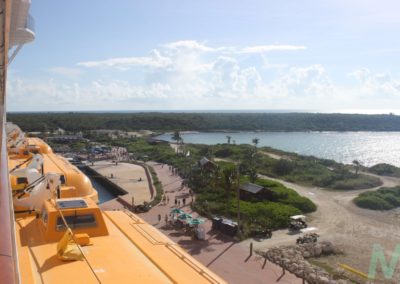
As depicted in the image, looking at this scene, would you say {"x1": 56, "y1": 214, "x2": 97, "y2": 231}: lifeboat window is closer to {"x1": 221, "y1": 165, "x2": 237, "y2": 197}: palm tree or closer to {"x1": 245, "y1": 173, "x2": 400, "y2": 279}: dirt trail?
{"x1": 245, "y1": 173, "x2": 400, "y2": 279}: dirt trail

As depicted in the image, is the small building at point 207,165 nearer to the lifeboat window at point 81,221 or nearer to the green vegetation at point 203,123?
the lifeboat window at point 81,221

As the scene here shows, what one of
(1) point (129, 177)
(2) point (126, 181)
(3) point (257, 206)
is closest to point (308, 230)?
(3) point (257, 206)

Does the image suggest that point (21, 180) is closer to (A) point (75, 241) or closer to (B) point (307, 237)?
(A) point (75, 241)

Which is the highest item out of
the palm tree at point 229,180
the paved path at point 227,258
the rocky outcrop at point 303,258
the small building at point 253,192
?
the palm tree at point 229,180

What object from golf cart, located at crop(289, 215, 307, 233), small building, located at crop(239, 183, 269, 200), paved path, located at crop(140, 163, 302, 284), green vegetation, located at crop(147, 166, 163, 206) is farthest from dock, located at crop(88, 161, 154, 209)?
golf cart, located at crop(289, 215, 307, 233)

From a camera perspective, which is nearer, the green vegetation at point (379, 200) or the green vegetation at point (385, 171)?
the green vegetation at point (379, 200)

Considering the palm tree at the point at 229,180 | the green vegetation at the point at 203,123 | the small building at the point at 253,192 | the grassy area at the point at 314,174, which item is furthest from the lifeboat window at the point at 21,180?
the green vegetation at the point at 203,123
